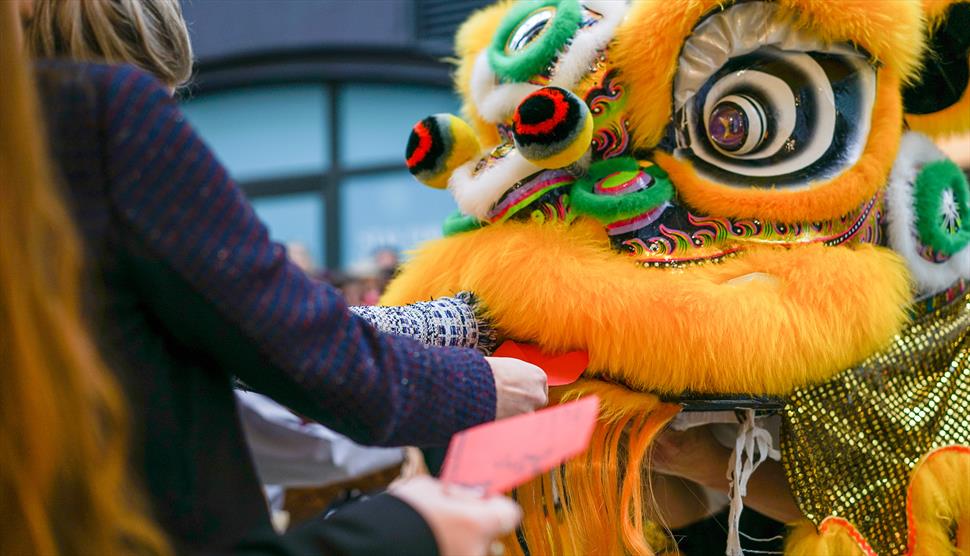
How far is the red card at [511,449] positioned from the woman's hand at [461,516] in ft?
0.04

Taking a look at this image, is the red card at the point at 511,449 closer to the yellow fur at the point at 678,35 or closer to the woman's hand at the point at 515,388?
the woman's hand at the point at 515,388

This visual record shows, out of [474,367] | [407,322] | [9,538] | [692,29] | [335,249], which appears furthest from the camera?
[335,249]

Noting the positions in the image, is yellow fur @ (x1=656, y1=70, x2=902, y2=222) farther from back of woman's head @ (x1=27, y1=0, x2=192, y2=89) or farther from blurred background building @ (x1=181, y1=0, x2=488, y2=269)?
blurred background building @ (x1=181, y1=0, x2=488, y2=269)

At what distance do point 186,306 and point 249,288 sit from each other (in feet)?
0.14

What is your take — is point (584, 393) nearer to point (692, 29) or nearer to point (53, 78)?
point (692, 29)

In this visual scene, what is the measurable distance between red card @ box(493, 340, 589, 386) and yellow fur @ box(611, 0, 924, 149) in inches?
12.3

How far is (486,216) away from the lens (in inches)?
49.1

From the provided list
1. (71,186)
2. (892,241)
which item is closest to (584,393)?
(892,241)

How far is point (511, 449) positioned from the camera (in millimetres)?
609

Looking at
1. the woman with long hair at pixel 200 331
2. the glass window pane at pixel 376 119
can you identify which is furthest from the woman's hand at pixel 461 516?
the glass window pane at pixel 376 119

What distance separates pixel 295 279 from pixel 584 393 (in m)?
0.54

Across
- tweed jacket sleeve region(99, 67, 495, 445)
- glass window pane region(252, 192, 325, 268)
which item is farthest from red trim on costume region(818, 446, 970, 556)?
glass window pane region(252, 192, 325, 268)

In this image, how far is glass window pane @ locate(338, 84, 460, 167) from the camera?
5.34 metres

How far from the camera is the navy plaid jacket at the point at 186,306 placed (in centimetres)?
60
